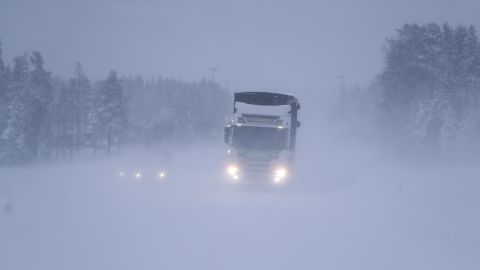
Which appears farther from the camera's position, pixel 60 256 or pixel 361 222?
pixel 361 222

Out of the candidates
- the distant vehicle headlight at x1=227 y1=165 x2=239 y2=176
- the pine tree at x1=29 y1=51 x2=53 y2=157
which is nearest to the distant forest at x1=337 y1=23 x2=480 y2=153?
the distant vehicle headlight at x1=227 y1=165 x2=239 y2=176

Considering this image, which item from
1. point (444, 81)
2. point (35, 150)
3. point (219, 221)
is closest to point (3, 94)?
point (35, 150)

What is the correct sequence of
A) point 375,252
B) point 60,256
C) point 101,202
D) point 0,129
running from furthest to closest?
point 0,129 < point 101,202 < point 375,252 < point 60,256

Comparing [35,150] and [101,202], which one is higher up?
[101,202]

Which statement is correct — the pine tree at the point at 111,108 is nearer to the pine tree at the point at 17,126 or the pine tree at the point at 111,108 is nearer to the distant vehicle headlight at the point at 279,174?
the pine tree at the point at 17,126

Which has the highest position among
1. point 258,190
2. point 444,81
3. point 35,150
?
point 444,81

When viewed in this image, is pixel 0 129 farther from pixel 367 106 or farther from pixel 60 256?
pixel 367 106

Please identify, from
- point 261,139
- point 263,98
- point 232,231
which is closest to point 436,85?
point 263,98

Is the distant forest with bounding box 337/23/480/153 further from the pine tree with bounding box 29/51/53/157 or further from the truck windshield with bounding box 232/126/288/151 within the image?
the pine tree with bounding box 29/51/53/157

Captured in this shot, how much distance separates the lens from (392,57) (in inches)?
2104

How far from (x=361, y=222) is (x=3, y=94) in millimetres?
62230

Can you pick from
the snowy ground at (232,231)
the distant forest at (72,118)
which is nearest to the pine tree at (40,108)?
the distant forest at (72,118)

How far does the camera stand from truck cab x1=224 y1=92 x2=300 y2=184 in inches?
835

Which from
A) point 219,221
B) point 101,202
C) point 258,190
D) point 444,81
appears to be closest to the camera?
point 219,221
